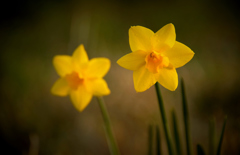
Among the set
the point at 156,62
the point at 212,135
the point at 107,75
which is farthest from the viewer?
the point at 107,75

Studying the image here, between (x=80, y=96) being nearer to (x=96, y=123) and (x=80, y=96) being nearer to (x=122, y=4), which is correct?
(x=96, y=123)

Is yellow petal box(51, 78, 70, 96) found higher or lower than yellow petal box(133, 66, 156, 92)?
lower

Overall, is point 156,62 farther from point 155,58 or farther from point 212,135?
point 212,135

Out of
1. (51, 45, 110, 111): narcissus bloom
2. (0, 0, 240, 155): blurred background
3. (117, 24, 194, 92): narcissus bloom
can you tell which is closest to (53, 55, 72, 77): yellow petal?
(51, 45, 110, 111): narcissus bloom

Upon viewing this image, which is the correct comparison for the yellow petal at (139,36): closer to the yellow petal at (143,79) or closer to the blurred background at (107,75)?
the yellow petal at (143,79)

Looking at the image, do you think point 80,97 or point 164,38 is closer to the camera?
point 164,38

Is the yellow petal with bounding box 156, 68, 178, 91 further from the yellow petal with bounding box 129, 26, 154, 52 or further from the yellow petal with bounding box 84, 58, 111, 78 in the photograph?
the yellow petal with bounding box 84, 58, 111, 78

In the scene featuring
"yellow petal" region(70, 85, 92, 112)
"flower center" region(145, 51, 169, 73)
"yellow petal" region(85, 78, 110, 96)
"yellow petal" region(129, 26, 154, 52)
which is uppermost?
"yellow petal" region(129, 26, 154, 52)

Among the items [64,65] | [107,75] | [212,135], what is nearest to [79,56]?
[64,65]

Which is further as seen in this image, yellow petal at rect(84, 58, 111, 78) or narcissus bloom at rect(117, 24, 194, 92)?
yellow petal at rect(84, 58, 111, 78)
